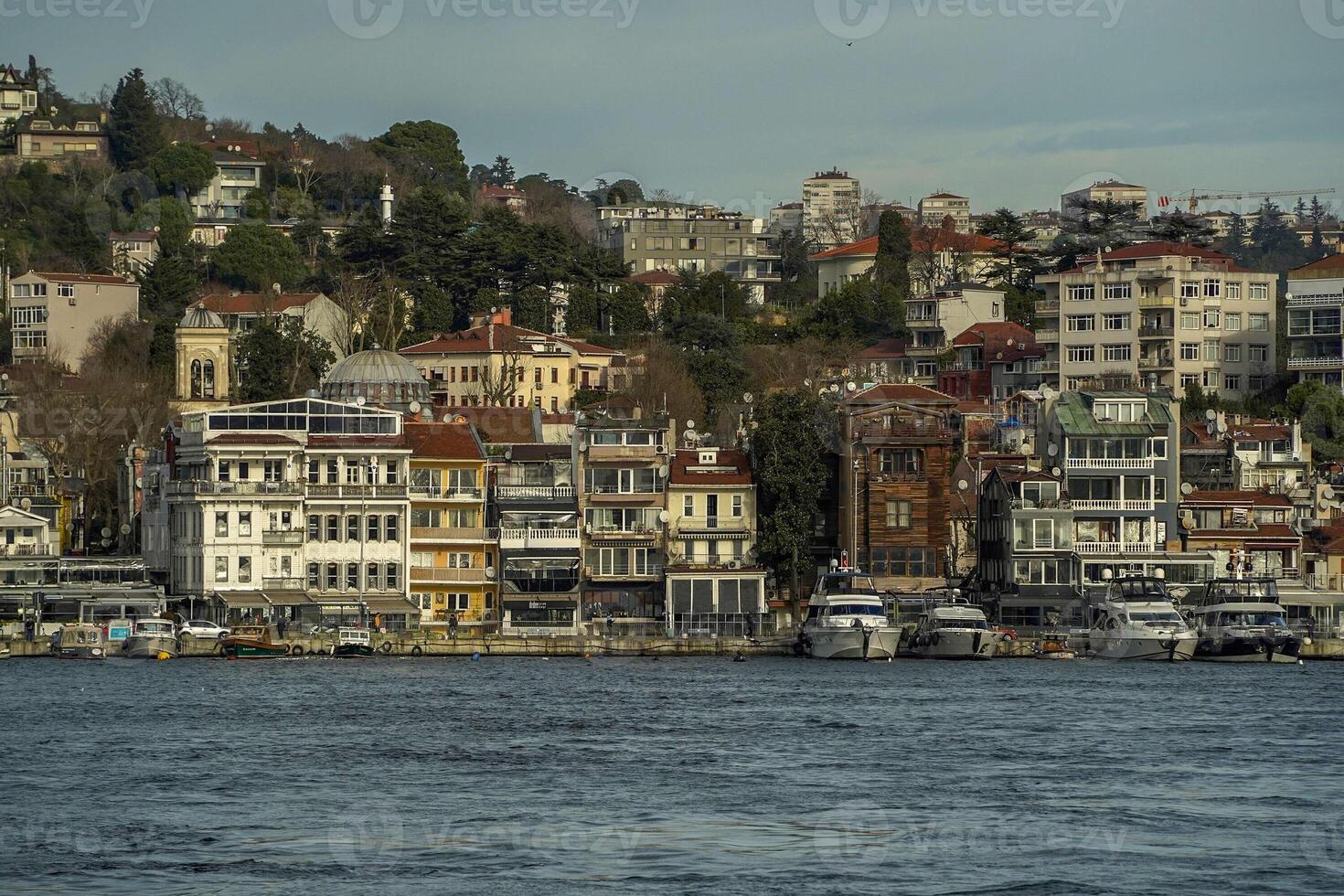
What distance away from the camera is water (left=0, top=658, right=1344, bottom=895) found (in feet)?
131

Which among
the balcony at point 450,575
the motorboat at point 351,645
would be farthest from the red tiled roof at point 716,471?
the motorboat at point 351,645

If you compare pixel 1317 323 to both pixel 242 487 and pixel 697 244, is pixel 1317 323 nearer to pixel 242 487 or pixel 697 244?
pixel 242 487

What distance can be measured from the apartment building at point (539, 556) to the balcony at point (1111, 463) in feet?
51.2

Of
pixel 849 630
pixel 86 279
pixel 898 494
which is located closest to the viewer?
pixel 849 630

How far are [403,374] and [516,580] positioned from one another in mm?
19093

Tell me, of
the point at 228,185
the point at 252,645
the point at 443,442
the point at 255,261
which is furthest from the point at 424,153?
the point at 252,645

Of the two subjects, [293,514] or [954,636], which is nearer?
[954,636]

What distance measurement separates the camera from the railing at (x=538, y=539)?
8550cm

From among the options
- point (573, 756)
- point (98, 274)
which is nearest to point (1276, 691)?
point (573, 756)

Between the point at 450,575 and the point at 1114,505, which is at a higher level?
the point at 1114,505

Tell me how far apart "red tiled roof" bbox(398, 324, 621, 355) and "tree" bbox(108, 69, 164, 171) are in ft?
156

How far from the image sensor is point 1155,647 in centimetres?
8031

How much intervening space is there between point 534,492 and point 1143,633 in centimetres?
2108

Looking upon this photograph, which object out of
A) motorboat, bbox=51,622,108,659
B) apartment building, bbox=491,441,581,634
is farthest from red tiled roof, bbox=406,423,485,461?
motorboat, bbox=51,622,108,659
